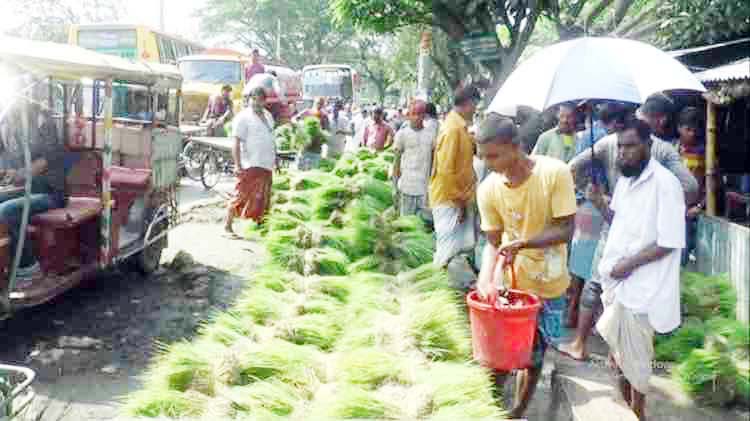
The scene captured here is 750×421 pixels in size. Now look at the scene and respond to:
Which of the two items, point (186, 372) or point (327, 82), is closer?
point (186, 372)

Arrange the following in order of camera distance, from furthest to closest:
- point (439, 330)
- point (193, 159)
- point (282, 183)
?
1. point (193, 159)
2. point (282, 183)
3. point (439, 330)

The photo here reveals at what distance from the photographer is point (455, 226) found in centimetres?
564

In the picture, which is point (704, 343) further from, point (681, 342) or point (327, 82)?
point (327, 82)

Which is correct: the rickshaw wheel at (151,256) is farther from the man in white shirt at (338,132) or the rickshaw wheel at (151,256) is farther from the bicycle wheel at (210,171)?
the man in white shirt at (338,132)

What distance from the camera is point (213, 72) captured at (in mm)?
18250

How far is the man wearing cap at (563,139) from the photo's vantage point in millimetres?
5531

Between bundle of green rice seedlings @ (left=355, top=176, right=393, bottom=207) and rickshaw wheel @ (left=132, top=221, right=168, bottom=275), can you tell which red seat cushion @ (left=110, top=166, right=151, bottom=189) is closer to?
rickshaw wheel @ (left=132, top=221, right=168, bottom=275)

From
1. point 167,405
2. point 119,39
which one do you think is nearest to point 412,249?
point 167,405

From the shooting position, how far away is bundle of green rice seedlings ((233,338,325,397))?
12.1ft

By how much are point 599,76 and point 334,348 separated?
2.13 m

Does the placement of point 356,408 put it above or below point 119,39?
below

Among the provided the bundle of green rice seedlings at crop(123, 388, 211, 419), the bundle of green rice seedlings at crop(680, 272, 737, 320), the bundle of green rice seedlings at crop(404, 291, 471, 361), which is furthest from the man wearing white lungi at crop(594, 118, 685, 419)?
the bundle of green rice seedlings at crop(123, 388, 211, 419)

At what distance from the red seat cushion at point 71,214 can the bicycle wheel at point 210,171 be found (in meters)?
7.20

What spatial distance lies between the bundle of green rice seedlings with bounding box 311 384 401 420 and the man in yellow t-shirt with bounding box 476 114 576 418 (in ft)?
2.26
